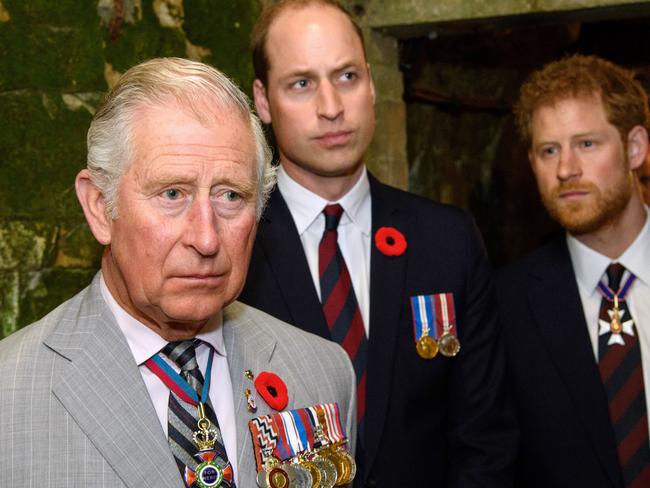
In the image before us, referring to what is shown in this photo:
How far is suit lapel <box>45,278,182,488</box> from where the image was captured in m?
1.51

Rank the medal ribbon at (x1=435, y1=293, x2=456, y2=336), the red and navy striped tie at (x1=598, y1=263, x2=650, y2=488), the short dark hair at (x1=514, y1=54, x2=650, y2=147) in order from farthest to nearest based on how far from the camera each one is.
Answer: the short dark hair at (x1=514, y1=54, x2=650, y2=147) → the red and navy striped tie at (x1=598, y1=263, x2=650, y2=488) → the medal ribbon at (x1=435, y1=293, x2=456, y2=336)

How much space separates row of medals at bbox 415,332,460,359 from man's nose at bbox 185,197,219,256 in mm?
991

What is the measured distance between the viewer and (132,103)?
5.12 ft

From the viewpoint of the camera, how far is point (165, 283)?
1.55 metres

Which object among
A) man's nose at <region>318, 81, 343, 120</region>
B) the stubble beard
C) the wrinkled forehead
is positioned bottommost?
the stubble beard

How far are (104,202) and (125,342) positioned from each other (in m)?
0.26

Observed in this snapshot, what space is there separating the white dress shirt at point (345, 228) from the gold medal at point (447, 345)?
0.21 m

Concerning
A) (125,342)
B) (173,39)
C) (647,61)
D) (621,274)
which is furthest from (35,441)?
(647,61)

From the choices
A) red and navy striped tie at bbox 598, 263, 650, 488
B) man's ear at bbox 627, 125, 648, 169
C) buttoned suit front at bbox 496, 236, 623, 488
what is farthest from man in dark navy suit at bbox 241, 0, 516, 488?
man's ear at bbox 627, 125, 648, 169

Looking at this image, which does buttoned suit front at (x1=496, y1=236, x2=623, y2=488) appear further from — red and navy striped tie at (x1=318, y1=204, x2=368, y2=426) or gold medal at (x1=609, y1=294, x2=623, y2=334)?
red and navy striped tie at (x1=318, y1=204, x2=368, y2=426)

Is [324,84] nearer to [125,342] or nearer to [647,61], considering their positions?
[125,342]

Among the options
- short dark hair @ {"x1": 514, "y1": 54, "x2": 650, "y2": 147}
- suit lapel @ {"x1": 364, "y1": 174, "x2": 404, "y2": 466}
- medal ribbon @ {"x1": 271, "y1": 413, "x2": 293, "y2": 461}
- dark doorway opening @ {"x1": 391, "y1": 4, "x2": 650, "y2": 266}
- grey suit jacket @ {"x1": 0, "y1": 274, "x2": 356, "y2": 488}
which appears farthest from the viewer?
dark doorway opening @ {"x1": 391, "y1": 4, "x2": 650, "y2": 266}

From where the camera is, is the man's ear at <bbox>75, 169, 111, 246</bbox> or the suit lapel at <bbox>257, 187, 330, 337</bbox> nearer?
the man's ear at <bbox>75, 169, 111, 246</bbox>

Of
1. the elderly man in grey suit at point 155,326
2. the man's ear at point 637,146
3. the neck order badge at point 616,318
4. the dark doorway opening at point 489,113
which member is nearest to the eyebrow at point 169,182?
the elderly man in grey suit at point 155,326
